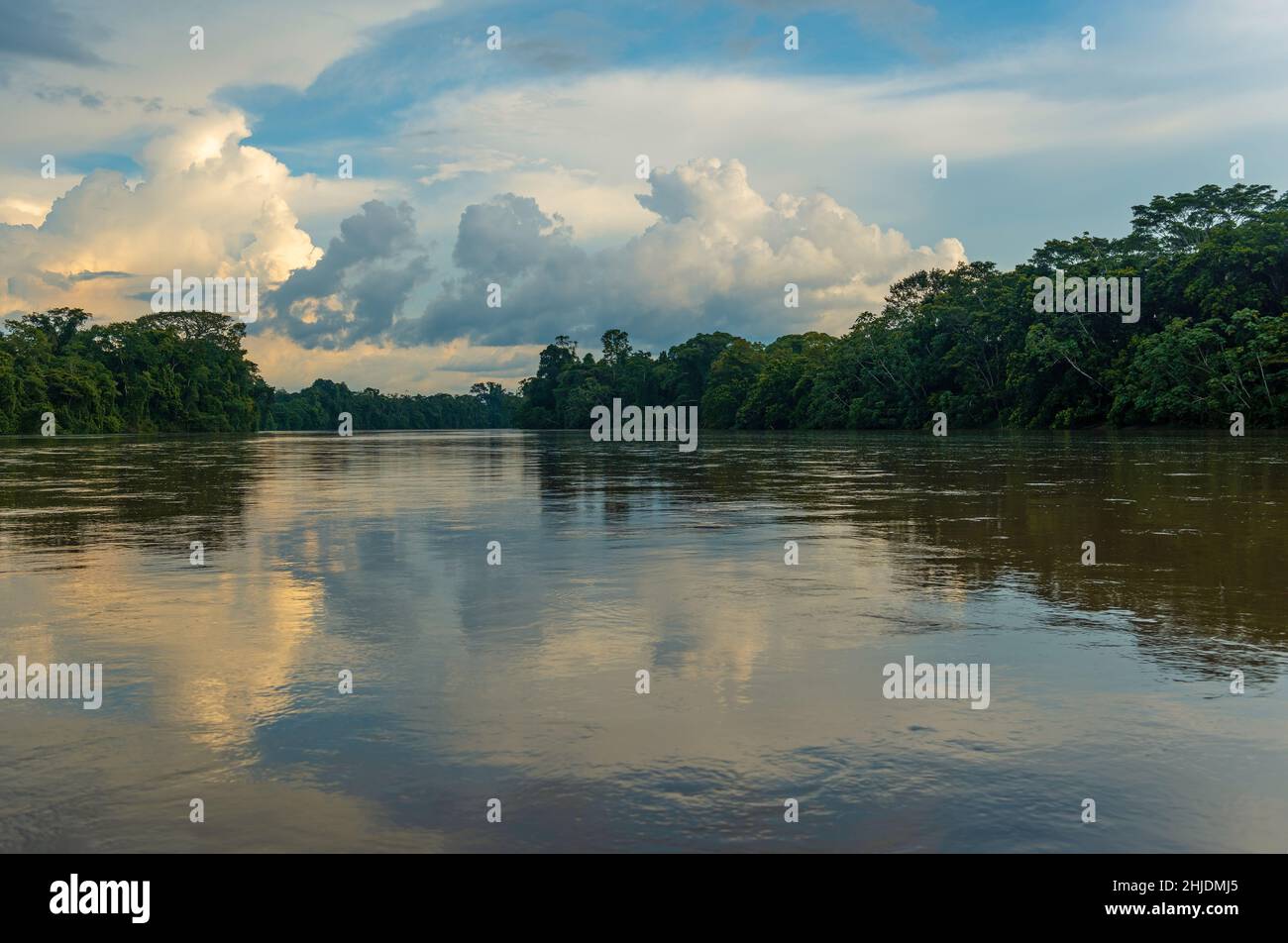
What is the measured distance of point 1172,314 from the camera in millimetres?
73188

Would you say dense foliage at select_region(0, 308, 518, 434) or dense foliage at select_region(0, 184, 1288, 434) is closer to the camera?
dense foliage at select_region(0, 184, 1288, 434)

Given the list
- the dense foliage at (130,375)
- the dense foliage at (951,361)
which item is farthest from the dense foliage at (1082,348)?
the dense foliage at (130,375)

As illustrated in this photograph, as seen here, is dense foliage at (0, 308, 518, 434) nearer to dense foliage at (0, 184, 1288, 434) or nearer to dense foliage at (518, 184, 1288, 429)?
dense foliage at (0, 184, 1288, 434)

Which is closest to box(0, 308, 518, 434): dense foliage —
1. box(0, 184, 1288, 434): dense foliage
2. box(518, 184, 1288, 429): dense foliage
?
box(0, 184, 1288, 434): dense foliage

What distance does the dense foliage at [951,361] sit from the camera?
2542 inches

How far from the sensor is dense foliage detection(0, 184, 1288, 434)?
212 ft

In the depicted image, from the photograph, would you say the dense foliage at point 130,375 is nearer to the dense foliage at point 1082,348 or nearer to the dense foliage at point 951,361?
the dense foliage at point 951,361

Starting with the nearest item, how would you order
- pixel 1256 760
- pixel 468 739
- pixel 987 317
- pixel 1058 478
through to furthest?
pixel 1256 760 → pixel 468 739 → pixel 1058 478 → pixel 987 317

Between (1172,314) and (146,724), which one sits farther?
(1172,314)

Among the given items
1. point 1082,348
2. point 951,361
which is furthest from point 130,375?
point 1082,348

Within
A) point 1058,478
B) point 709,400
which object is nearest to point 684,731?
point 1058,478
